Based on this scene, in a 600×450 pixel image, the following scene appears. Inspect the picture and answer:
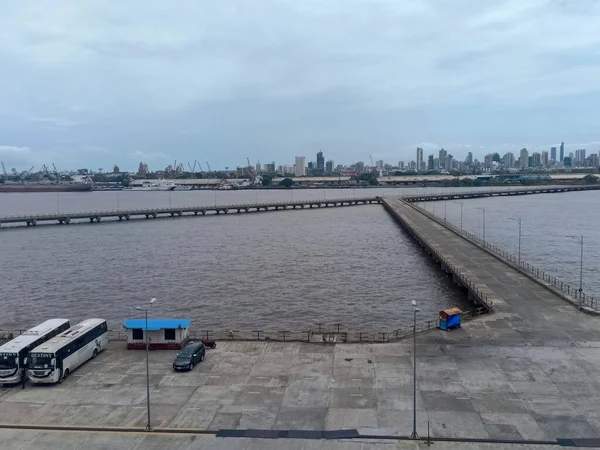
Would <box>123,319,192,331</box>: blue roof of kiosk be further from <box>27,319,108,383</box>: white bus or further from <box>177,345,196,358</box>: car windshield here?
<box>177,345,196,358</box>: car windshield

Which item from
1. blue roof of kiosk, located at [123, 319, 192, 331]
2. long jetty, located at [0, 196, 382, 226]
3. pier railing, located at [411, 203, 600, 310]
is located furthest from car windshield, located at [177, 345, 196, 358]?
long jetty, located at [0, 196, 382, 226]

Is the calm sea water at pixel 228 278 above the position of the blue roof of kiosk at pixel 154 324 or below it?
below

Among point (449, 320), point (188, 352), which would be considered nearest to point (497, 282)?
point (449, 320)

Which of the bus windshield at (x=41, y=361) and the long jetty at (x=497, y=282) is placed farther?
the long jetty at (x=497, y=282)

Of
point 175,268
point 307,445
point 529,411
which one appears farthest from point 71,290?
point 529,411

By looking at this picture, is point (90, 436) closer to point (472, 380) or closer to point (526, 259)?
point (472, 380)

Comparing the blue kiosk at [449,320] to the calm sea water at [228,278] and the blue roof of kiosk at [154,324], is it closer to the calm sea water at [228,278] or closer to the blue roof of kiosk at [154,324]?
the calm sea water at [228,278]

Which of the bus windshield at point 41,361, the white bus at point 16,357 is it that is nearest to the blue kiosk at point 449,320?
the bus windshield at point 41,361
